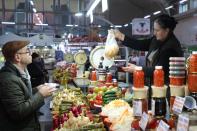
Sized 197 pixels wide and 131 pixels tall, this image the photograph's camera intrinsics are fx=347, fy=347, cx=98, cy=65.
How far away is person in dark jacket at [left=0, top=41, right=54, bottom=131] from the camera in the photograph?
3.00 m

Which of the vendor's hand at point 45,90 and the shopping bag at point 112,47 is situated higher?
the shopping bag at point 112,47

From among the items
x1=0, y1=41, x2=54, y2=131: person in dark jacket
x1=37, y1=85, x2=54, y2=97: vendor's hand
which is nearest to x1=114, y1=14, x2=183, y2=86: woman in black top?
x1=37, y1=85, x2=54, y2=97: vendor's hand

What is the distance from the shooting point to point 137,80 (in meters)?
2.14

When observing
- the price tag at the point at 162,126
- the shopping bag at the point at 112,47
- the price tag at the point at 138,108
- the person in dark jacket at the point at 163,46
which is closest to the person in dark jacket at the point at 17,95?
the shopping bag at the point at 112,47

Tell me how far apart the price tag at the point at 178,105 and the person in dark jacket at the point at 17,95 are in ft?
5.11

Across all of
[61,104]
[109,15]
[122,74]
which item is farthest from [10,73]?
[109,15]

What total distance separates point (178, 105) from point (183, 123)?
161mm

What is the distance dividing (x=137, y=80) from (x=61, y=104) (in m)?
1.72

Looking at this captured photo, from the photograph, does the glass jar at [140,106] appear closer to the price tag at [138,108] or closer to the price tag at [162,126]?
the price tag at [138,108]

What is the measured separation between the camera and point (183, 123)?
1688 millimetres

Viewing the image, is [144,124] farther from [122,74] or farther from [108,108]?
[122,74]

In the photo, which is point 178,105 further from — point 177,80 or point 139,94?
point 139,94

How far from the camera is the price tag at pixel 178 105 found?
1801 millimetres

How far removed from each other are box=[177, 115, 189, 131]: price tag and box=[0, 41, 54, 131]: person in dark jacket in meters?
1.66
